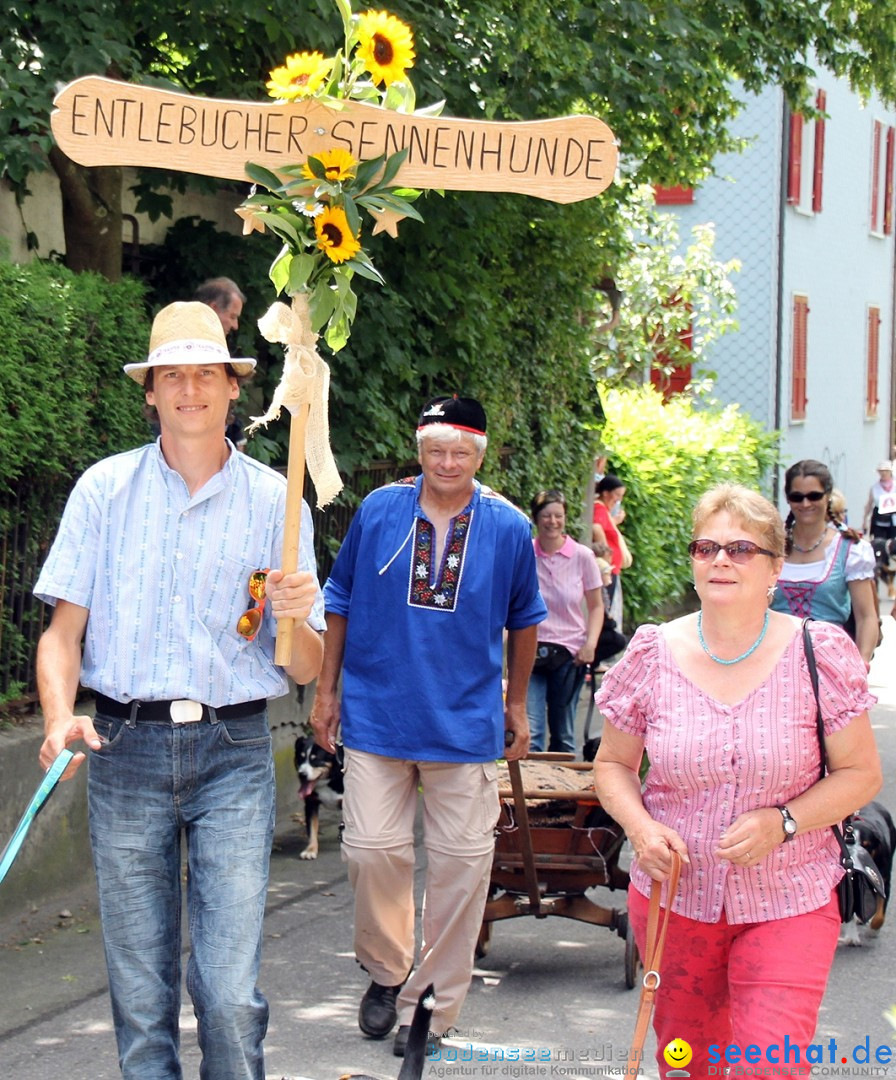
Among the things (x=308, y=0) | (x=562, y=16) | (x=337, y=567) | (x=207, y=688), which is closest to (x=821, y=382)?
(x=562, y=16)

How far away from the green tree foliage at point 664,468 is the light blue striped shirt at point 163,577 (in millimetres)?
11524

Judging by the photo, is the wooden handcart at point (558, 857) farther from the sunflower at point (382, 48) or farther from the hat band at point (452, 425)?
the sunflower at point (382, 48)

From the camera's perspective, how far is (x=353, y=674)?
5531 millimetres

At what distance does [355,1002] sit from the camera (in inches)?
235

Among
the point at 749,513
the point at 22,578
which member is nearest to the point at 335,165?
the point at 749,513

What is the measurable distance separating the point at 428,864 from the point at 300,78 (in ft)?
8.61

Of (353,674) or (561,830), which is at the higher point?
(353,674)

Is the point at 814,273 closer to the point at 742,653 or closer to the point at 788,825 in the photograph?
the point at 742,653

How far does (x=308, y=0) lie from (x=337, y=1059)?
4882 millimetres

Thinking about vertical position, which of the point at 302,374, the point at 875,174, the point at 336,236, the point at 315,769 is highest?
the point at 875,174

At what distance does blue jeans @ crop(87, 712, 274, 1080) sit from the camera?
3.78 meters

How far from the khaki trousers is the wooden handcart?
571 millimetres

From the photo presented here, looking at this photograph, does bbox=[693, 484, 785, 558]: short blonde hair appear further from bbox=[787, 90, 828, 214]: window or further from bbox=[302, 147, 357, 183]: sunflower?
bbox=[787, 90, 828, 214]: window

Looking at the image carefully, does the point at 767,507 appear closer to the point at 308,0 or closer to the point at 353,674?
the point at 353,674
